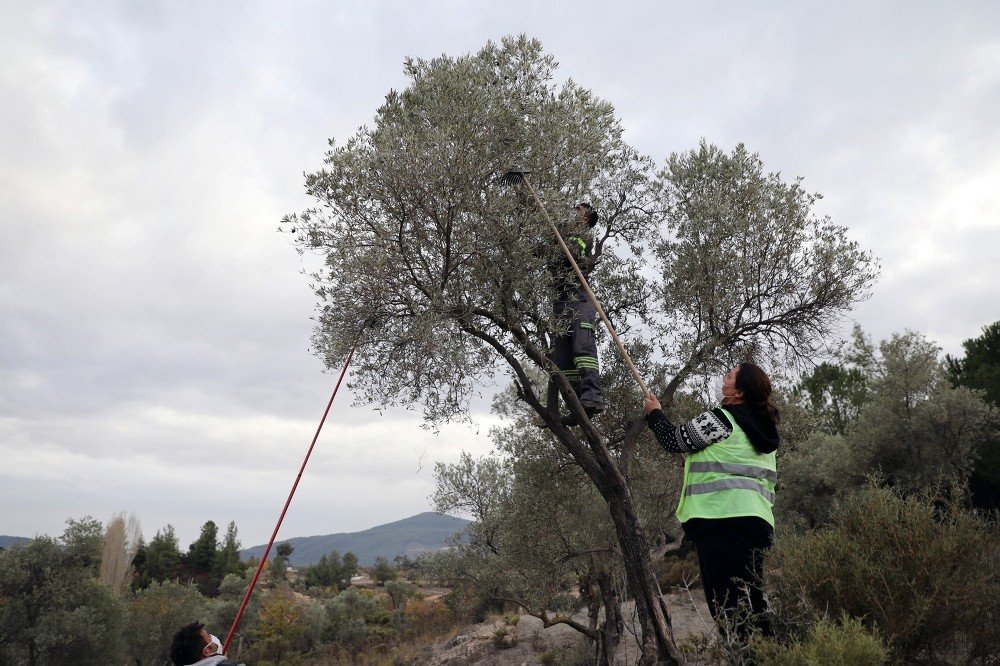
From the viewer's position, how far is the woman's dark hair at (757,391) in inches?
221

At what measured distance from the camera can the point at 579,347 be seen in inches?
340

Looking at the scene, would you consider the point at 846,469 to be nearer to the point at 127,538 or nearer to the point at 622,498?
the point at 622,498

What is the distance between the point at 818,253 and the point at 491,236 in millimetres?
5597

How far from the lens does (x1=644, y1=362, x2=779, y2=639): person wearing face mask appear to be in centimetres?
530

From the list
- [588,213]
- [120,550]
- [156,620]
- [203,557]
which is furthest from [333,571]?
[588,213]

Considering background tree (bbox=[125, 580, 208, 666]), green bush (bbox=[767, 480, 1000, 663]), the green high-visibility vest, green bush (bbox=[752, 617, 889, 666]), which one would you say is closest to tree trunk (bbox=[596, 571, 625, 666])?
green bush (bbox=[767, 480, 1000, 663])

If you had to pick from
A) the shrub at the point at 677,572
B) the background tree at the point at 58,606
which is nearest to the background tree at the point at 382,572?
the shrub at the point at 677,572

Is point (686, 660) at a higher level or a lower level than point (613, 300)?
lower

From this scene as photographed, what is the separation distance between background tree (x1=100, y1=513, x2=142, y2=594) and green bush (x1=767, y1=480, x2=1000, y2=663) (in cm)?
4475

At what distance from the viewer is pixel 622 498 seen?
8664mm

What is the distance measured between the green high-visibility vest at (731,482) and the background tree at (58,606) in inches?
1014

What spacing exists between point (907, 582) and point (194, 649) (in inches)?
251

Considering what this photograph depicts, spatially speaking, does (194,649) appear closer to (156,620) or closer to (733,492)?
(733,492)

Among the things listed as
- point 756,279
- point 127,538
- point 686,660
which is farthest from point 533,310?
point 127,538
